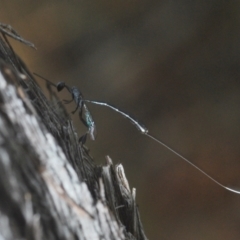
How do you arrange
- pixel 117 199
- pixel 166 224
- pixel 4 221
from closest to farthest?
pixel 4 221, pixel 117 199, pixel 166 224

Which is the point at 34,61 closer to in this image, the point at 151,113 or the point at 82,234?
the point at 151,113

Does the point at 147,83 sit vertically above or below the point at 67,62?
below

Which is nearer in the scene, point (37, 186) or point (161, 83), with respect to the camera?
point (37, 186)

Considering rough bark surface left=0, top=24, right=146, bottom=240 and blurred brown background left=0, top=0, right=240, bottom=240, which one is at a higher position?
blurred brown background left=0, top=0, right=240, bottom=240

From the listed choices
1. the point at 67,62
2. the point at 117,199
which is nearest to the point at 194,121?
the point at 67,62

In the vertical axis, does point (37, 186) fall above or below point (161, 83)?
Answer: below

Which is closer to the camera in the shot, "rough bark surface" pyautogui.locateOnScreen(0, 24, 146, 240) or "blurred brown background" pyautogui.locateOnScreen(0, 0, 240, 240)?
"rough bark surface" pyautogui.locateOnScreen(0, 24, 146, 240)

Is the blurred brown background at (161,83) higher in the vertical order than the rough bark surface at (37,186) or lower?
higher

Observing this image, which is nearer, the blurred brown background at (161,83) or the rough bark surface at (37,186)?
the rough bark surface at (37,186)
